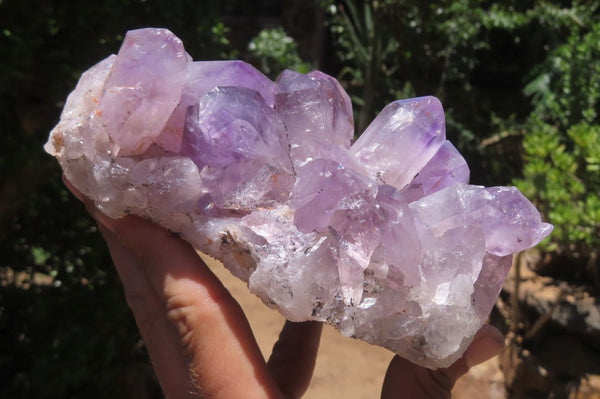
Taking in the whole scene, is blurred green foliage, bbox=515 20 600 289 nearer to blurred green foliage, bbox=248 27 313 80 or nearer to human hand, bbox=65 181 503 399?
human hand, bbox=65 181 503 399

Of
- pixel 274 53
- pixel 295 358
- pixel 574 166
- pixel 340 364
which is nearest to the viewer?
pixel 295 358

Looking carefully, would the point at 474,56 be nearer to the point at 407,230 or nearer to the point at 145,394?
the point at 145,394

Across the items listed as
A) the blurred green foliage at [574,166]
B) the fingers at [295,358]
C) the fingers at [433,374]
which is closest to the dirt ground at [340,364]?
the blurred green foliage at [574,166]

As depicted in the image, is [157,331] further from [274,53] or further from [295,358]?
[274,53]

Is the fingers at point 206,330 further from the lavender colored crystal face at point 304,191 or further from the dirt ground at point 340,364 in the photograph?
the dirt ground at point 340,364

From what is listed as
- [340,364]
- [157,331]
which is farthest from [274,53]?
[157,331]

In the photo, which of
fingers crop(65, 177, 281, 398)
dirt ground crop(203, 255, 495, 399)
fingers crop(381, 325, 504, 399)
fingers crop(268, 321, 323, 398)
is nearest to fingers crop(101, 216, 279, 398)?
fingers crop(65, 177, 281, 398)
